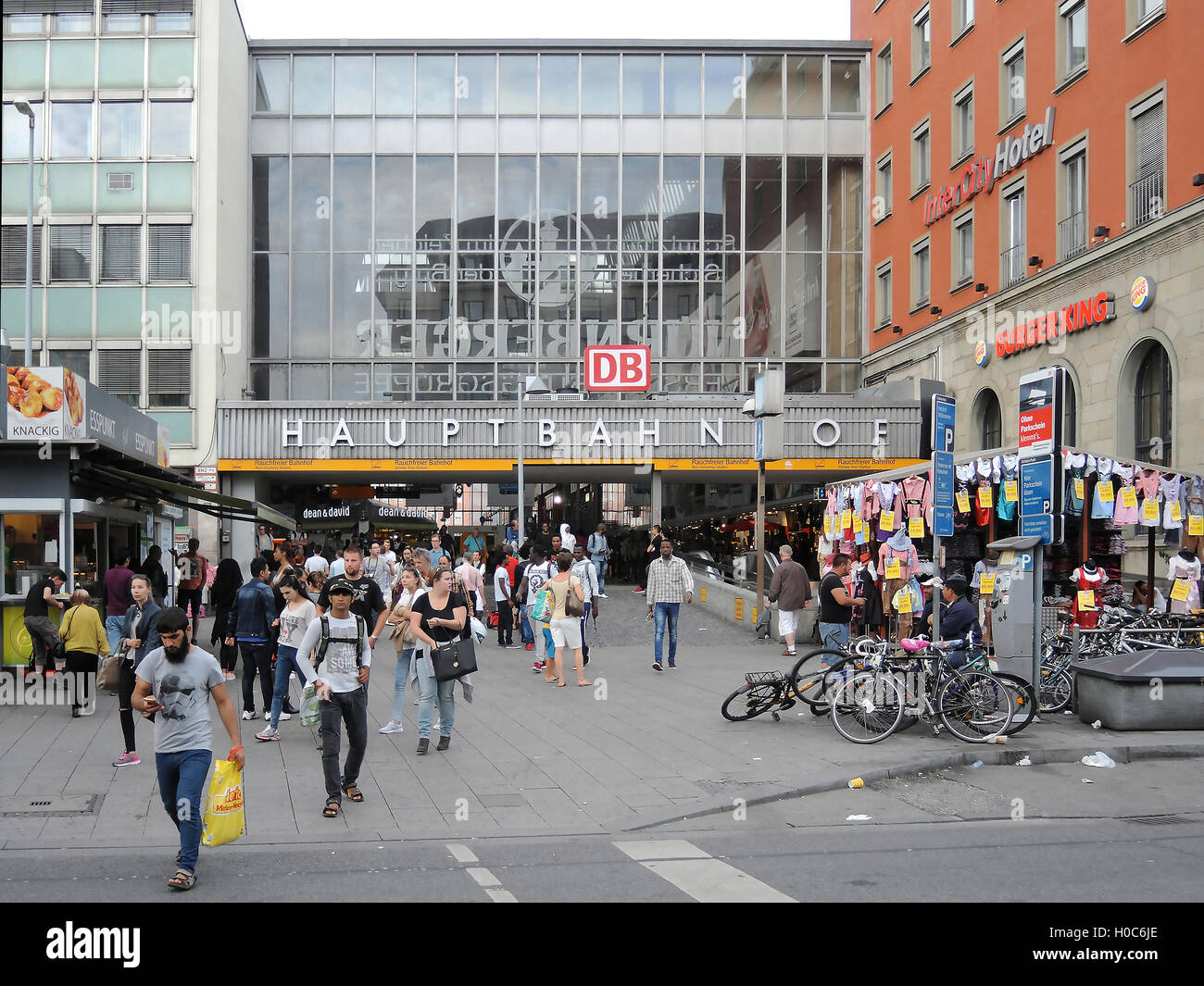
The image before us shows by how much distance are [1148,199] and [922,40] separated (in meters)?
13.7

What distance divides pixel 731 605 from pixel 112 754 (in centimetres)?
1496

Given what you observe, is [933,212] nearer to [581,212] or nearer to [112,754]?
[581,212]

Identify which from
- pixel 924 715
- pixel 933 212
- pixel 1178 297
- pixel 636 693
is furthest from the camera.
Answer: pixel 933 212

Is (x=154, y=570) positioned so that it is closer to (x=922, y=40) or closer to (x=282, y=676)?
(x=282, y=676)

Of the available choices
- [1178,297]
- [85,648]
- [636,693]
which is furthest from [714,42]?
[85,648]

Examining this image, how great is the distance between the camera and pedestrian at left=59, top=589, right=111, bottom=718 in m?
12.2

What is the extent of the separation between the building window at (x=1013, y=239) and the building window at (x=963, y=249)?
5.51 ft

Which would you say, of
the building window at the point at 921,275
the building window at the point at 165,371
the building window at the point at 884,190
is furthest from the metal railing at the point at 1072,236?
the building window at the point at 165,371

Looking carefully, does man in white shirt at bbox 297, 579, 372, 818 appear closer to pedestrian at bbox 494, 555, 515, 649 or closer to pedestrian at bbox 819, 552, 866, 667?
pedestrian at bbox 819, 552, 866, 667

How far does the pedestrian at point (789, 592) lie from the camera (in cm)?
1781

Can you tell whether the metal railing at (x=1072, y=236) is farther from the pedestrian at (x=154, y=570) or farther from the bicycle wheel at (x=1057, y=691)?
the pedestrian at (x=154, y=570)

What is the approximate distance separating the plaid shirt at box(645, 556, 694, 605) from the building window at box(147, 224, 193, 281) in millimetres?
22762

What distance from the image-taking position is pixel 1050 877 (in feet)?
21.7

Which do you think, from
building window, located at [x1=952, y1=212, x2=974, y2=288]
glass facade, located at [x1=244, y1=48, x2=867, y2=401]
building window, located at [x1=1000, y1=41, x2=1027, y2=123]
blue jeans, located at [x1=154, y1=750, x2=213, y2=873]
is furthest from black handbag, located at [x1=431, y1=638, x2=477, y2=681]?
glass facade, located at [x1=244, y1=48, x2=867, y2=401]
